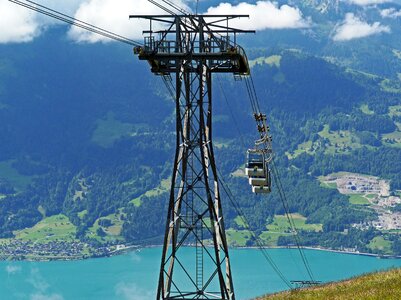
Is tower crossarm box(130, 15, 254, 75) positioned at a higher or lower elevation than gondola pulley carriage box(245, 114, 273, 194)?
higher

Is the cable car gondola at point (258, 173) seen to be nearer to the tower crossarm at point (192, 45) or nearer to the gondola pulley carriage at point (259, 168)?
the gondola pulley carriage at point (259, 168)

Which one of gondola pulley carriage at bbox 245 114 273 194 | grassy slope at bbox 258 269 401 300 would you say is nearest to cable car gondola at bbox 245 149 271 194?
gondola pulley carriage at bbox 245 114 273 194

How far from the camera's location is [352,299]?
65.2 feet

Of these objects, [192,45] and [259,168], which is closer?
[192,45]

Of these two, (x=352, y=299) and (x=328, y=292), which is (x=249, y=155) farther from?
(x=352, y=299)

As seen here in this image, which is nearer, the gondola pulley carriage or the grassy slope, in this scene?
the grassy slope

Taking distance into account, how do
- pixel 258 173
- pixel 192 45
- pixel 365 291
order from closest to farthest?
pixel 365 291 < pixel 192 45 < pixel 258 173

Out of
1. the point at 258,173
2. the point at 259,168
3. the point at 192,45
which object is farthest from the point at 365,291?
the point at 259,168

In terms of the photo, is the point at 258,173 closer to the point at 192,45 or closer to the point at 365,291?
the point at 192,45

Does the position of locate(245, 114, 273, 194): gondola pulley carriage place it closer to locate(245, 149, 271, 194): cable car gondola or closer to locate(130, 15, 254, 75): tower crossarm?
locate(245, 149, 271, 194): cable car gondola

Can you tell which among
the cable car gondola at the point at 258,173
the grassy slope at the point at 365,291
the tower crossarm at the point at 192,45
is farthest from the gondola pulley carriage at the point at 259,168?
the grassy slope at the point at 365,291

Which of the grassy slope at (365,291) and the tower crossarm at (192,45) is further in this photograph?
the tower crossarm at (192,45)

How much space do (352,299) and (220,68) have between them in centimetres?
1399

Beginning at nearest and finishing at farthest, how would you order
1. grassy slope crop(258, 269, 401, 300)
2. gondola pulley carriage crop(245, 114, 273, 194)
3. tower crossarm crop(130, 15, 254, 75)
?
grassy slope crop(258, 269, 401, 300), tower crossarm crop(130, 15, 254, 75), gondola pulley carriage crop(245, 114, 273, 194)
